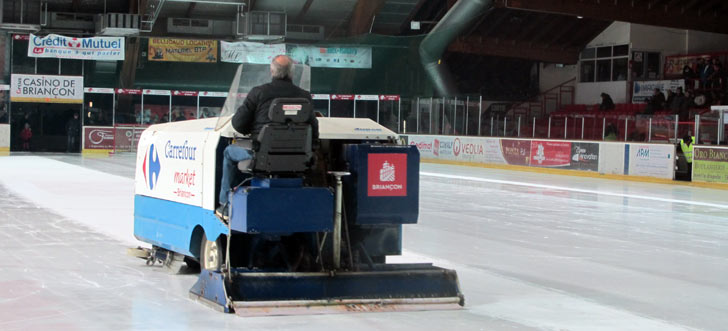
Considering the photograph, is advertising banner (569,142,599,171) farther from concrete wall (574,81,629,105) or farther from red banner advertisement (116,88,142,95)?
red banner advertisement (116,88,142,95)

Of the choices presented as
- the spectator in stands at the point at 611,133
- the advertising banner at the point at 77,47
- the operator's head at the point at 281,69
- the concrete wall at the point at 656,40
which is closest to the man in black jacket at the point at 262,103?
the operator's head at the point at 281,69

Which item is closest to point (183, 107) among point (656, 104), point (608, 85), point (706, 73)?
point (608, 85)

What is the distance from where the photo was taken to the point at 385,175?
631cm

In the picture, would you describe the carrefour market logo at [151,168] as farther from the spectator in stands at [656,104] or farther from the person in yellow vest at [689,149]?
the spectator in stands at [656,104]

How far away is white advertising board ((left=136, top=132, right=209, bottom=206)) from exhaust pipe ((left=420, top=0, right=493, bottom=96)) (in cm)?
2430

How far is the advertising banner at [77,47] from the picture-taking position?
120 ft

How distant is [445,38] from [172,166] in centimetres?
2967

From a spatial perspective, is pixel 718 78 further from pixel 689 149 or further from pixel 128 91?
pixel 128 91

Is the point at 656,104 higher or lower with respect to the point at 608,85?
lower

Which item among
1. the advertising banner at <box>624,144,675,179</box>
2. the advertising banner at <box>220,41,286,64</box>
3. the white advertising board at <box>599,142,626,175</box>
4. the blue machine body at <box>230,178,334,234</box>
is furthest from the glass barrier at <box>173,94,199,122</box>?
the blue machine body at <box>230,178,334,234</box>

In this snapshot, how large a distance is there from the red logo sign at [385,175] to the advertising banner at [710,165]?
17553 mm

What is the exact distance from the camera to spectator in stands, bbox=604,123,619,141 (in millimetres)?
26720

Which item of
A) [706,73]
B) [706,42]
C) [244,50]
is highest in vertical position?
[706,42]

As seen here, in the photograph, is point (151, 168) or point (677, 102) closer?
point (151, 168)
